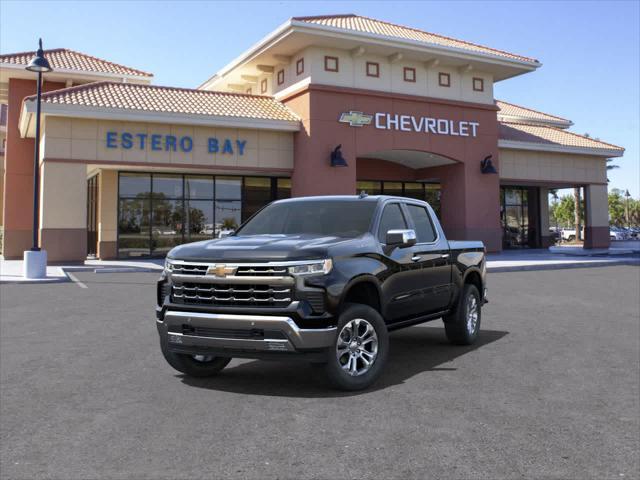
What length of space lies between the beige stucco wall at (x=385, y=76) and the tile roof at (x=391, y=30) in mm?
1178

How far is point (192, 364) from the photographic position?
634 centimetres

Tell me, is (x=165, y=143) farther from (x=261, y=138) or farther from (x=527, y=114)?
(x=527, y=114)

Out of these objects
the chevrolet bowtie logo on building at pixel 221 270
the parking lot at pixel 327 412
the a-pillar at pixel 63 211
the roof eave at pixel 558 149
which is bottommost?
the parking lot at pixel 327 412

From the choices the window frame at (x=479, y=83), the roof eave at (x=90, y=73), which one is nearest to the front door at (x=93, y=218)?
the roof eave at (x=90, y=73)

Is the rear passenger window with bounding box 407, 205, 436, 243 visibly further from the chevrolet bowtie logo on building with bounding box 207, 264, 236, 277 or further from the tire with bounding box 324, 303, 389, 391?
the chevrolet bowtie logo on building with bounding box 207, 264, 236, 277

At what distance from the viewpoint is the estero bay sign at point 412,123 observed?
88.6 feet

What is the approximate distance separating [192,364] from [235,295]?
1207mm

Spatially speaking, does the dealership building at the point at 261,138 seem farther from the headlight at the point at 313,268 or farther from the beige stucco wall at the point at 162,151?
the headlight at the point at 313,268

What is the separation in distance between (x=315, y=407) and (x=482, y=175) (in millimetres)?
26810

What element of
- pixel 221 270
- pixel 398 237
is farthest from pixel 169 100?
pixel 221 270

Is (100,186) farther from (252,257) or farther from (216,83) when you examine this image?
(252,257)

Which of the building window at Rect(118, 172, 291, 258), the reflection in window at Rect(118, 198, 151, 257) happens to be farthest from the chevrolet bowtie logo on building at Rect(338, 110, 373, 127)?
the reflection in window at Rect(118, 198, 151, 257)

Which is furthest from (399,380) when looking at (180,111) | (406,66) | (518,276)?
(406,66)

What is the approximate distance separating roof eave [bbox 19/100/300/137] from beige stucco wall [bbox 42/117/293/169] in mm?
407
